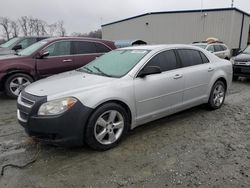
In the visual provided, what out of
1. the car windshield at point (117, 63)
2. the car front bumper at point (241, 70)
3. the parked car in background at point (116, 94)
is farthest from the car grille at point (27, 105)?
the car front bumper at point (241, 70)

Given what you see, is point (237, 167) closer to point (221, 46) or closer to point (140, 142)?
point (140, 142)

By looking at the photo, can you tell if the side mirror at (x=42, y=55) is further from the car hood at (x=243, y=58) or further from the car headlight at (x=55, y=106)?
the car hood at (x=243, y=58)

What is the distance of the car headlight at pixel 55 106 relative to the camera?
316 centimetres

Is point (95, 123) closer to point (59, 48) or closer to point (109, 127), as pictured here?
point (109, 127)

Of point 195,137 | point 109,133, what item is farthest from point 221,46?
point 109,133

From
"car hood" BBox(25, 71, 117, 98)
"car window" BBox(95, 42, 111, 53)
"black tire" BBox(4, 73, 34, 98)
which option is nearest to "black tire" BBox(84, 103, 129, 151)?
"car hood" BBox(25, 71, 117, 98)

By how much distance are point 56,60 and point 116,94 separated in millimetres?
3995

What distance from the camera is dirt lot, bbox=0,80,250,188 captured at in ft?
9.39

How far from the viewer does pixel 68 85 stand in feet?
11.6

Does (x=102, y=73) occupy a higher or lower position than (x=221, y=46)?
higher

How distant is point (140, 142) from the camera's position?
3.84 meters

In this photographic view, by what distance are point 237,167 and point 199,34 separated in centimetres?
2218

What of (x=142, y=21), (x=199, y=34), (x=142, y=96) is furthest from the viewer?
(x=142, y=21)

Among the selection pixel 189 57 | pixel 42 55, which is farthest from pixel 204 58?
pixel 42 55
